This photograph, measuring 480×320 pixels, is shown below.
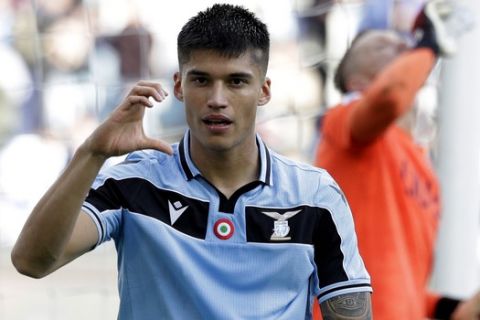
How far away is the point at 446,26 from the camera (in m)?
4.68

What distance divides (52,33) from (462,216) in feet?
9.11

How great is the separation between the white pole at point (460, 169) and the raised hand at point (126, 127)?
2.86 m

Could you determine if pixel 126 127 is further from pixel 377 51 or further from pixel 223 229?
pixel 377 51

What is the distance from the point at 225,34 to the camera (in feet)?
9.27

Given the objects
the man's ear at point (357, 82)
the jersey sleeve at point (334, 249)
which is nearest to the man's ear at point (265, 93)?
the jersey sleeve at point (334, 249)

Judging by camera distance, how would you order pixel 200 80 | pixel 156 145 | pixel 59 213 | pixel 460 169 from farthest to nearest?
pixel 460 169, pixel 200 80, pixel 156 145, pixel 59 213

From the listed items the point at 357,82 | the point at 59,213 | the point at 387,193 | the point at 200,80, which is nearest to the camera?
the point at 59,213

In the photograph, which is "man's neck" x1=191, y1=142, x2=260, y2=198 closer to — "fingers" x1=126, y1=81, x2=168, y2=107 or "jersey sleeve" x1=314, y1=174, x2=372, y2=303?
"jersey sleeve" x1=314, y1=174, x2=372, y2=303

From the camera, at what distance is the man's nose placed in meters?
2.73

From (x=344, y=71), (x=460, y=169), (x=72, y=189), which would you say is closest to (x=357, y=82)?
(x=344, y=71)

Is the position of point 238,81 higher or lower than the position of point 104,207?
higher

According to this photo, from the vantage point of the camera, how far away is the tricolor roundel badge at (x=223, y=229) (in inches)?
111

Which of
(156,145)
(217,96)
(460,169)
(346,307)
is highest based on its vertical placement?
(217,96)

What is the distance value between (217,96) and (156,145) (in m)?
0.19
